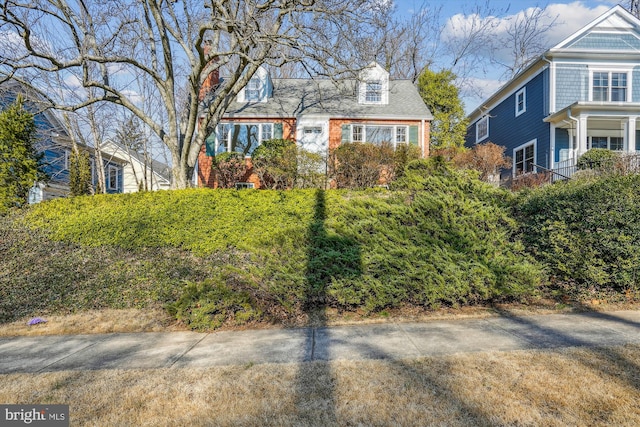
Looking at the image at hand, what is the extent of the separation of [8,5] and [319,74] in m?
8.37

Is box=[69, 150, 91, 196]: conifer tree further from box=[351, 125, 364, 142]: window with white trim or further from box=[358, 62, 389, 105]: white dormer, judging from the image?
box=[358, 62, 389, 105]: white dormer

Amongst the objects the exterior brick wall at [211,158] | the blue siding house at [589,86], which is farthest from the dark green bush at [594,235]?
the exterior brick wall at [211,158]

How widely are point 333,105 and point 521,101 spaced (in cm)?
930

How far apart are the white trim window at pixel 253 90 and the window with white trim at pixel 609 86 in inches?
555

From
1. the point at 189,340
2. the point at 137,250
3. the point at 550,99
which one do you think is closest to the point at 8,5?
the point at 137,250

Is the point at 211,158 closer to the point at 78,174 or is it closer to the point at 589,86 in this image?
the point at 78,174

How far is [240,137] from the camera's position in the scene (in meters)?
15.0

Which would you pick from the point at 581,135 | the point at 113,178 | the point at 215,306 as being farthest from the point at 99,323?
the point at 113,178

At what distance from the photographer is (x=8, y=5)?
29.8 ft

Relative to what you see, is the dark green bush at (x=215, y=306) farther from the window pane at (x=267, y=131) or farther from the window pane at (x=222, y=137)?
the window pane at (x=267, y=131)

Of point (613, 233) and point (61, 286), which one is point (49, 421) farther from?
point (613, 233)

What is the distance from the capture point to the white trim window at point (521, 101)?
54.1ft

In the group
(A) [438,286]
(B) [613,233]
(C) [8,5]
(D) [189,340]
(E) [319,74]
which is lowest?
(D) [189,340]

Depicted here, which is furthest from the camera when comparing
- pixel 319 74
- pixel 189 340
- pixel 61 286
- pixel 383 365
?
pixel 319 74
